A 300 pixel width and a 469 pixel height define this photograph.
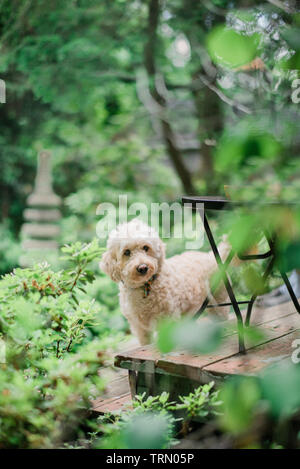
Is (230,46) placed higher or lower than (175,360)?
higher

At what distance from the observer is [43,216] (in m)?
7.63

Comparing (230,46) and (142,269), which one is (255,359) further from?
(230,46)

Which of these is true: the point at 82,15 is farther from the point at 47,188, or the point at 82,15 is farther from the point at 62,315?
the point at 62,315

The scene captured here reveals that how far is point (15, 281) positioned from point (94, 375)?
1.97 ft

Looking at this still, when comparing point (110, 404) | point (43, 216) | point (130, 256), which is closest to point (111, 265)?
point (130, 256)

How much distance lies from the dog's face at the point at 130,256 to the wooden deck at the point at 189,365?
0.46 meters

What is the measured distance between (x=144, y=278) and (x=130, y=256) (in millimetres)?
172

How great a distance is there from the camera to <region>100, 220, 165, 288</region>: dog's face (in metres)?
2.77

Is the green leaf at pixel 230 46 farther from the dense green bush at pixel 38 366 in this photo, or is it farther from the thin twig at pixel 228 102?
the thin twig at pixel 228 102

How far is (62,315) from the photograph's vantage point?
6.53 ft

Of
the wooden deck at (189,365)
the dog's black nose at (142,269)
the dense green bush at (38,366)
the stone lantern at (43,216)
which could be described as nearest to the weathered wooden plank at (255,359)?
the wooden deck at (189,365)

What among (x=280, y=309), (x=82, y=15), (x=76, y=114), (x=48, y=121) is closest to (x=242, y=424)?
(x=280, y=309)

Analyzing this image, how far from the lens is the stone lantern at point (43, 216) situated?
7.23 metres

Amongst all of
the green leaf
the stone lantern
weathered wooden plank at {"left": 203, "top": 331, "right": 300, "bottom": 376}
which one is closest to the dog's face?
weathered wooden plank at {"left": 203, "top": 331, "right": 300, "bottom": 376}
